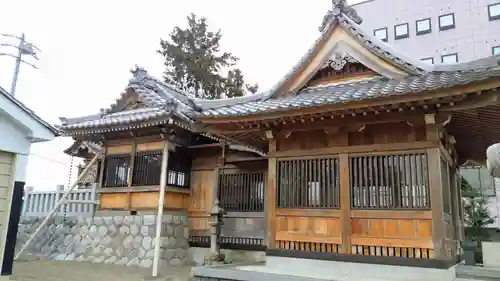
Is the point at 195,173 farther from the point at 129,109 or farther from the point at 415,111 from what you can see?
the point at 415,111

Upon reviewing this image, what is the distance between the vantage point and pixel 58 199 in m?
14.3

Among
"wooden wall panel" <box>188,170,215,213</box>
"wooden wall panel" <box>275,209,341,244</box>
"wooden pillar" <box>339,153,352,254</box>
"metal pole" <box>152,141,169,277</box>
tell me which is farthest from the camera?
"wooden wall panel" <box>188,170,215,213</box>

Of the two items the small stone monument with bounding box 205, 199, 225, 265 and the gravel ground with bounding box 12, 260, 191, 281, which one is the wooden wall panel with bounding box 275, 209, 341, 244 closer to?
the small stone monument with bounding box 205, 199, 225, 265

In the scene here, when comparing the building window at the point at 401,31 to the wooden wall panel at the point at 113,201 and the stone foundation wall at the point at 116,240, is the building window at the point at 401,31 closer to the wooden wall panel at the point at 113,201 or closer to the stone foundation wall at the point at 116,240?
the stone foundation wall at the point at 116,240

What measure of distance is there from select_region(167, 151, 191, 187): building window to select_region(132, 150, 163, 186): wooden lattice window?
1.20ft

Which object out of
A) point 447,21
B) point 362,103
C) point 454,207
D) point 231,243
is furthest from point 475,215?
point 362,103

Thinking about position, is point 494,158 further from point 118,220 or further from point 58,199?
point 58,199

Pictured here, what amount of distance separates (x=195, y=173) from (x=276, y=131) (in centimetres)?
505

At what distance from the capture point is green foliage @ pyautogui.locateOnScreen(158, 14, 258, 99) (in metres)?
23.1

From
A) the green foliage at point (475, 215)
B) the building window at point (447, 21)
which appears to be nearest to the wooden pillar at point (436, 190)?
the green foliage at point (475, 215)

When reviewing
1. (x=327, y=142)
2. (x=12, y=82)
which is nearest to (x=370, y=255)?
(x=327, y=142)

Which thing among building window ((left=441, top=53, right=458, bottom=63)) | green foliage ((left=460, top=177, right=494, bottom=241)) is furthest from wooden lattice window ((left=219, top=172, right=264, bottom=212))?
building window ((left=441, top=53, right=458, bottom=63))

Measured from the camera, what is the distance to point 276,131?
8820mm

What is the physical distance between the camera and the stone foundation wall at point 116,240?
39.4 ft
